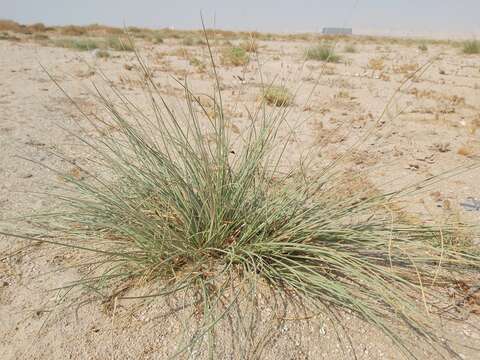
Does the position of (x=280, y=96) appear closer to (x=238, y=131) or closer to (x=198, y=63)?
(x=198, y=63)

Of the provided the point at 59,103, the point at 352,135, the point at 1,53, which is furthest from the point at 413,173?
the point at 1,53

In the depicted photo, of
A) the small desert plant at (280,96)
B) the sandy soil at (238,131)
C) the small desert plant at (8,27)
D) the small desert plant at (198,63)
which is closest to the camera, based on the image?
the sandy soil at (238,131)

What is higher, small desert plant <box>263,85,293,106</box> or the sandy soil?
small desert plant <box>263,85,293,106</box>

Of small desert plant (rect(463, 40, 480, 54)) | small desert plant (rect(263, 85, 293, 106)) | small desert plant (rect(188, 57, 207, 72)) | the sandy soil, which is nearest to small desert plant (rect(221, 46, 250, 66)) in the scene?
small desert plant (rect(188, 57, 207, 72))

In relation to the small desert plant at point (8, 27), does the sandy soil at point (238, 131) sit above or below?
above

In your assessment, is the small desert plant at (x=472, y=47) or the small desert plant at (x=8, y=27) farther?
the small desert plant at (x=8, y=27)

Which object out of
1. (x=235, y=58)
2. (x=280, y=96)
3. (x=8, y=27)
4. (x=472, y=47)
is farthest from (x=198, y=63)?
(x=8, y=27)

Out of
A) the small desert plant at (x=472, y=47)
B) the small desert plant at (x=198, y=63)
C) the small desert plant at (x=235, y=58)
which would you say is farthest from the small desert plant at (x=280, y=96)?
the small desert plant at (x=472, y=47)

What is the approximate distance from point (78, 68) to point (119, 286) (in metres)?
5.88

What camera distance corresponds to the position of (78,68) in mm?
6066

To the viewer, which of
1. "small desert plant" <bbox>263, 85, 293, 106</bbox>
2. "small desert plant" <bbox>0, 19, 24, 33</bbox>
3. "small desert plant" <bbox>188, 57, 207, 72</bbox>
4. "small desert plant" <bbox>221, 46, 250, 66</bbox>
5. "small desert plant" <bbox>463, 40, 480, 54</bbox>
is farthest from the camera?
"small desert plant" <bbox>0, 19, 24, 33</bbox>

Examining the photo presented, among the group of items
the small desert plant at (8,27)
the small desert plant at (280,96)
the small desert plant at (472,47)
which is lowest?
the small desert plant at (8,27)

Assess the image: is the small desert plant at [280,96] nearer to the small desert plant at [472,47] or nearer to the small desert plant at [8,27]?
the small desert plant at [472,47]

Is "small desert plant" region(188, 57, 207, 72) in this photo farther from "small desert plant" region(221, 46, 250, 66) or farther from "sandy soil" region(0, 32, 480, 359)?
"small desert plant" region(221, 46, 250, 66)
